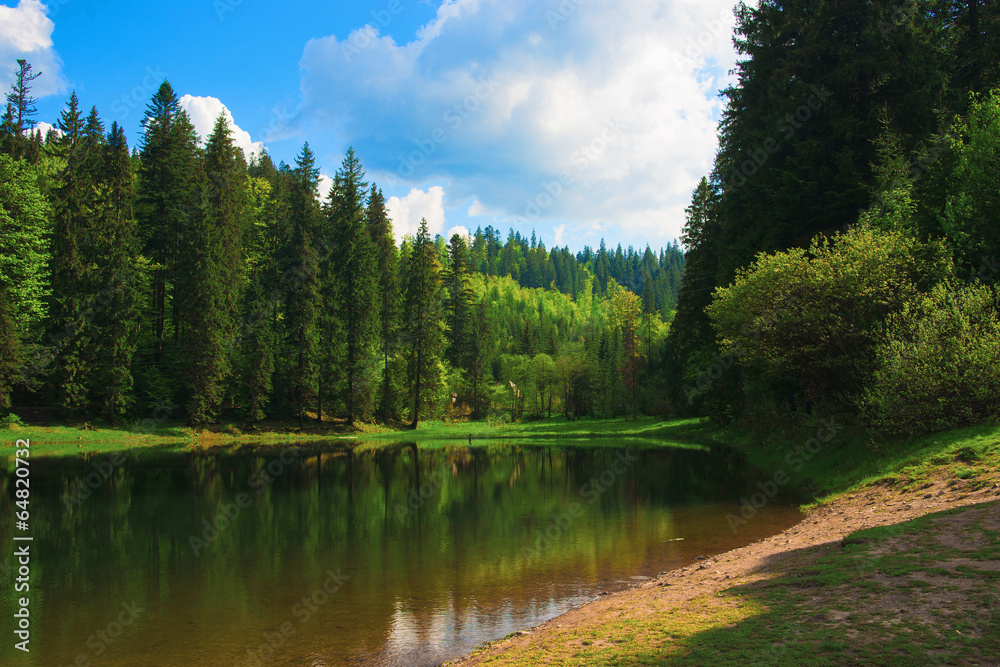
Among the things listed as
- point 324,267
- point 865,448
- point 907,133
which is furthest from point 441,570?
point 324,267

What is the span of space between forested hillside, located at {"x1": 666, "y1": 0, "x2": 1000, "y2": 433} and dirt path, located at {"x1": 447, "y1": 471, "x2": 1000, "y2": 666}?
15.9 ft

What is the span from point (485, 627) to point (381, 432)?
156 ft

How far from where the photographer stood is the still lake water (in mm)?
9812

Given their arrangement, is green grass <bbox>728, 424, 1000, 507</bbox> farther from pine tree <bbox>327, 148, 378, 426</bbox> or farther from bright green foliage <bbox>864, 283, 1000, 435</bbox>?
pine tree <bbox>327, 148, 378, 426</bbox>

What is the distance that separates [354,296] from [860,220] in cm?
4278

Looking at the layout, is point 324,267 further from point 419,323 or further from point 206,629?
point 206,629

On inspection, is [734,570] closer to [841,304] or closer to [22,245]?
[841,304]

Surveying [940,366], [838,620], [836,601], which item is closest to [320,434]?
[940,366]

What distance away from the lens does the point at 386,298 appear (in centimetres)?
6366

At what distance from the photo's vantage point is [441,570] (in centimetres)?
1342

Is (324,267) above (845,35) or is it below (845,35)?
below

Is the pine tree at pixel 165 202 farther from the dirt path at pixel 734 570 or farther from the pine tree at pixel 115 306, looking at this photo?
the dirt path at pixel 734 570

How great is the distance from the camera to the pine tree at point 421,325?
58656 mm

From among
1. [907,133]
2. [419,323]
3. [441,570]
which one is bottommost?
[441,570]
